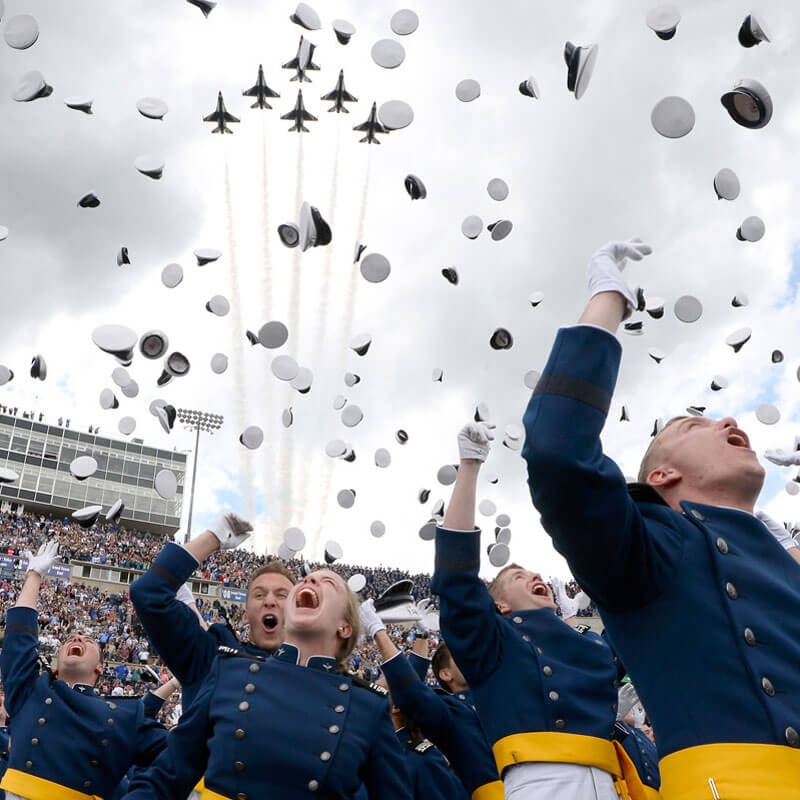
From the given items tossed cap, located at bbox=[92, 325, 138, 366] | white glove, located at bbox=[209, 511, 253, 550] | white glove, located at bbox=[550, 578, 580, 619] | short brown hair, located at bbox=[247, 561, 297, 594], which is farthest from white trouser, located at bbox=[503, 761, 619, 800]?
tossed cap, located at bbox=[92, 325, 138, 366]

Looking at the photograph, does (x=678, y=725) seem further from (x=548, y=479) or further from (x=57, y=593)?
(x=57, y=593)

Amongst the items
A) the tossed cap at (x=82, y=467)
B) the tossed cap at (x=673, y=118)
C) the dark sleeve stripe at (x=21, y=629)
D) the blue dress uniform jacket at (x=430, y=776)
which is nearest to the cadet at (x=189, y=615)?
the blue dress uniform jacket at (x=430, y=776)

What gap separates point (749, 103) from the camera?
7.91m

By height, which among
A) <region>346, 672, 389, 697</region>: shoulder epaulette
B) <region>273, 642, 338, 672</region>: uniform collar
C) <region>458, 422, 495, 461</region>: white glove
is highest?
<region>458, 422, 495, 461</region>: white glove

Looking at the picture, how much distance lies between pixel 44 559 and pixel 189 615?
96.5 inches

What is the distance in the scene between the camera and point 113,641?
31.0 metres

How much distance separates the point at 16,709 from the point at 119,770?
0.81 m

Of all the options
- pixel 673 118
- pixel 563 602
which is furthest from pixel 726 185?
pixel 563 602

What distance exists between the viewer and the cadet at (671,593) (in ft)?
5.71

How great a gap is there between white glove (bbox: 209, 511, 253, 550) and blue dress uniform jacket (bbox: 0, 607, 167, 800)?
151cm

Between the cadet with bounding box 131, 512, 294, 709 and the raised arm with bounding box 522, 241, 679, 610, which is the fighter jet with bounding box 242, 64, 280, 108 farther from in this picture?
the raised arm with bounding box 522, 241, 679, 610

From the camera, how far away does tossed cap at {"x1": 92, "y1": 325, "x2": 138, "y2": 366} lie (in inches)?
442

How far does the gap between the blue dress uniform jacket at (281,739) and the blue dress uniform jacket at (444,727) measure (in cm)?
111

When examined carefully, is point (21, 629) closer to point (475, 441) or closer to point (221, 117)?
point (475, 441)
